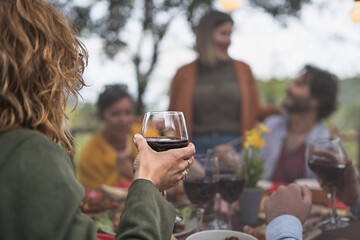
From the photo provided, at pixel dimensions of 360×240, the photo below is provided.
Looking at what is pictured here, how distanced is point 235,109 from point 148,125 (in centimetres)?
219

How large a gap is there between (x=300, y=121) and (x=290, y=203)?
2.15 m

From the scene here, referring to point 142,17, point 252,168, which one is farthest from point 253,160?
point 142,17

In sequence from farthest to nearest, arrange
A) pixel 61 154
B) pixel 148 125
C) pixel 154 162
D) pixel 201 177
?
pixel 201 177 < pixel 148 125 < pixel 154 162 < pixel 61 154

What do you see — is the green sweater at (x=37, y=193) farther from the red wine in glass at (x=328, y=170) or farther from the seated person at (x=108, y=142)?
the seated person at (x=108, y=142)

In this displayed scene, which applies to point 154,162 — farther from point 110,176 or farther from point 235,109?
point 235,109

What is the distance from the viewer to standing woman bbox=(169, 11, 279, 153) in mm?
2994

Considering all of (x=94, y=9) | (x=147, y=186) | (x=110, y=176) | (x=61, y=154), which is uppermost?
(x=94, y=9)

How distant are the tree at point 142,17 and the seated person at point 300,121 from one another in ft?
7.00

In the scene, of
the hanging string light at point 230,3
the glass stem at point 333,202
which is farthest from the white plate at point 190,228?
the hanging string light at point 230,3

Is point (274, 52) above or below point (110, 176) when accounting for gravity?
above

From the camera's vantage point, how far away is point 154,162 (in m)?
0.83

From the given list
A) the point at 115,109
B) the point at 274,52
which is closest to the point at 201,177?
the point at 115,109

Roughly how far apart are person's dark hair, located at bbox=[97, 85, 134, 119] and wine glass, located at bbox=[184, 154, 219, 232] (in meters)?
1.89

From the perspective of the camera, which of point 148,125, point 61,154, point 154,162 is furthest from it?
point 148,125
